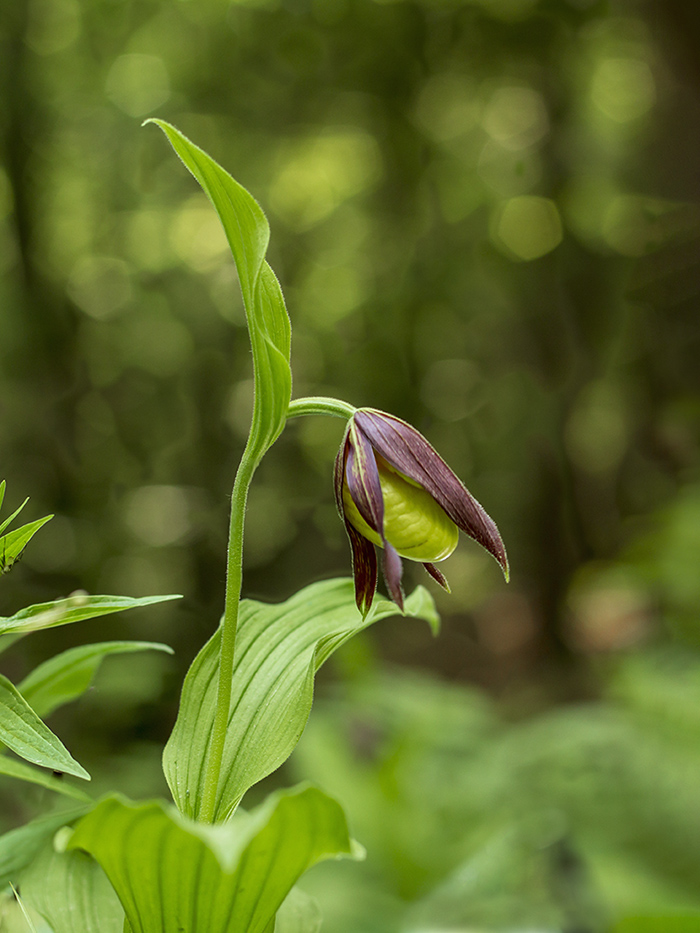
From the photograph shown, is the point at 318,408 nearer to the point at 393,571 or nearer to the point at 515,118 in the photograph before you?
the point at 393,571

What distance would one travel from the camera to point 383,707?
7.14 feet

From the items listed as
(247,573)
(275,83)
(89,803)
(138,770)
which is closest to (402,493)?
(89,803)

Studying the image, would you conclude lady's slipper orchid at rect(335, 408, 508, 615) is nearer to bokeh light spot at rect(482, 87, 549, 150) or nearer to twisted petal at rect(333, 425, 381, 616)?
twisted petal at rect(333, 425, 381, 616)

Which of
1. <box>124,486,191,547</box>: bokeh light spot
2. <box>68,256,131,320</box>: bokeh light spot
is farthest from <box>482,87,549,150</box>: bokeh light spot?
<box>124,486,191,547</box>: bokeh light spot

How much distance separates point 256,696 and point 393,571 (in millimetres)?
163

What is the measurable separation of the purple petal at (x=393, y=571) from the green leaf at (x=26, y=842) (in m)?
0.28

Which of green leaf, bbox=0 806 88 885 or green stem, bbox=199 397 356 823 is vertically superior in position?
green stem, bbox=199 397 356 823

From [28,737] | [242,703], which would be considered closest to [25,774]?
[28,737]

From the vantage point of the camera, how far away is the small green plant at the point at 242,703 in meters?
0.38

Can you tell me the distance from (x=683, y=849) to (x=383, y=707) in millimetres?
889

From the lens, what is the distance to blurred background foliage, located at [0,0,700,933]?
114 inches

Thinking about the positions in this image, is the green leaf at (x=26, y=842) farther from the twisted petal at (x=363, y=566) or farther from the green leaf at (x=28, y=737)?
the twisted petal at (x=363, y=566)

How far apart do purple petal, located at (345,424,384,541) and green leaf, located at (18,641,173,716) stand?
203mm

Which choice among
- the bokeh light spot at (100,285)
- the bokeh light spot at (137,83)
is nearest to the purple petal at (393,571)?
the bokeh light spot at (100,285)
